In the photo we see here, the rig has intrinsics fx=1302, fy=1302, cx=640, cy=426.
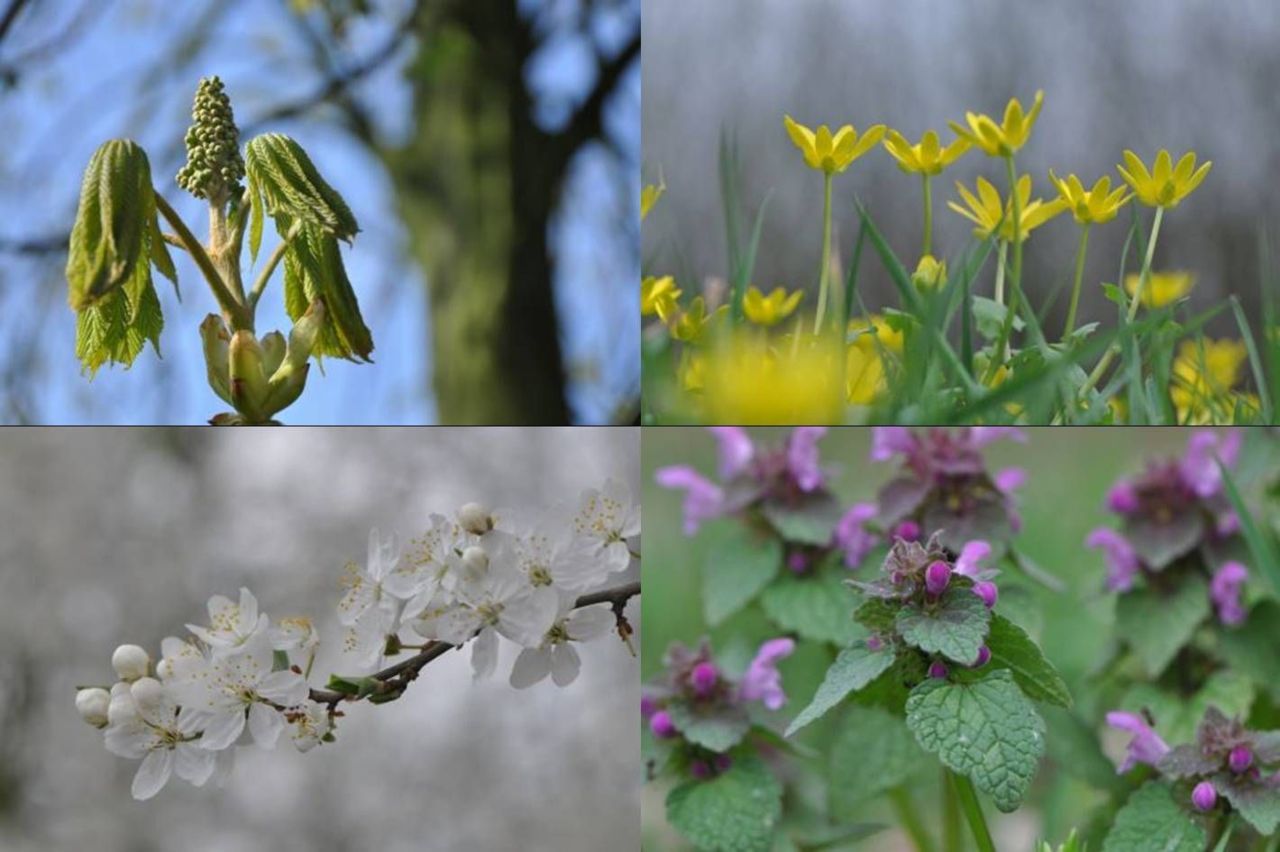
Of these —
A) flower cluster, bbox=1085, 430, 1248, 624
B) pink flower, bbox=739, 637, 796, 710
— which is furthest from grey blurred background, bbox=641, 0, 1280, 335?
pink flower, bbox=739, 637, 796, 710

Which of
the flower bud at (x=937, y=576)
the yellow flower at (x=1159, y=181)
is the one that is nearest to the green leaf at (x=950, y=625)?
the flower bud at (x=937, y=576)

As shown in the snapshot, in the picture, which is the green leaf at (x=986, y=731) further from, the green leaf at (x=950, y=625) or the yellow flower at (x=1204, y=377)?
the yellow flower at (x=1204, y=377)

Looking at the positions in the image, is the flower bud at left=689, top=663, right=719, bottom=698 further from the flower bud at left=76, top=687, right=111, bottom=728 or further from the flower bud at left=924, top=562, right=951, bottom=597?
the flower bud at left=76, top=687, right=111, bottom=728

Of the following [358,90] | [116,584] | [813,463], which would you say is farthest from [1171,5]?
[116,584]

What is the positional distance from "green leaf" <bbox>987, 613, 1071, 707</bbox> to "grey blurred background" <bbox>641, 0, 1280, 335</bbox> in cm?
30

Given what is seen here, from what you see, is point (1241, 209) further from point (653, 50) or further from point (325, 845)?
point (325, 845)

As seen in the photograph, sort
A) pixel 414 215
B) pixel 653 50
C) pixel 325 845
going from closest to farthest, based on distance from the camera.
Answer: pixel 653 50
pixel 414 215
pixel 325 845

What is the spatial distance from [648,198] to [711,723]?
328mm

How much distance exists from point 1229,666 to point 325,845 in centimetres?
100

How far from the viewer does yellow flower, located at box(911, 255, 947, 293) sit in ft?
2.40

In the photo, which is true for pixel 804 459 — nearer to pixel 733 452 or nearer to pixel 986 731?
pixel 733 452

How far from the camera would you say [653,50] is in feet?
2.96

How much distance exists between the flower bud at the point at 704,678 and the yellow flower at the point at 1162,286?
0.37 metres

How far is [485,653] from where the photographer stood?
0.58 m
